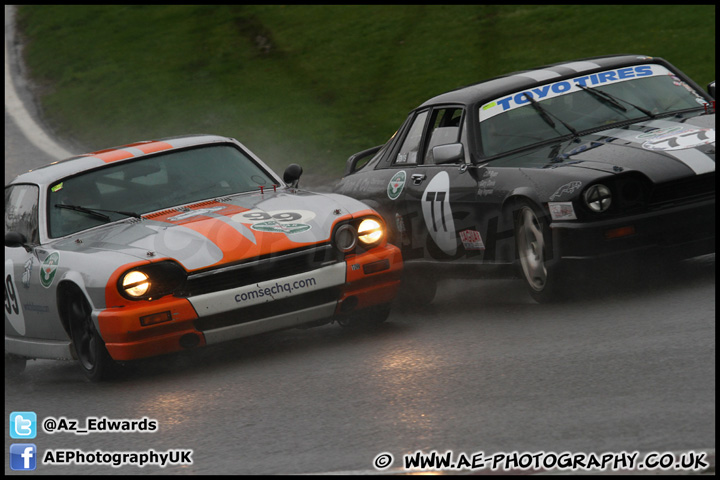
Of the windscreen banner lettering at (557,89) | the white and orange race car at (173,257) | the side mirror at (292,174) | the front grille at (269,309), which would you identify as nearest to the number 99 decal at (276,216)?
the white and orange race car at (173,257)

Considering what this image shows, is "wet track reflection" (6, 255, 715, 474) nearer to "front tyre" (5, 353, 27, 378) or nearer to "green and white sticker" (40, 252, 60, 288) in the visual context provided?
"front tyre" (5, 353, 27, 378)

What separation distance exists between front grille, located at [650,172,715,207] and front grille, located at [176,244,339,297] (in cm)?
189

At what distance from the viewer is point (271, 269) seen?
678 centimetres

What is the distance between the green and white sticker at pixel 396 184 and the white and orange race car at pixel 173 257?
735mm

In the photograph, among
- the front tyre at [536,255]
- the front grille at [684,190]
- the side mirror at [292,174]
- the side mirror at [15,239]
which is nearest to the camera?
the front grille at [684,190]

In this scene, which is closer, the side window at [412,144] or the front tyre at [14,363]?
the front tyre at [14,363]

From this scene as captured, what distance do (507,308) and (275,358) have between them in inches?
60.6

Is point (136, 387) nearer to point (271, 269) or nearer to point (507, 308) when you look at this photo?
point (271, 269)

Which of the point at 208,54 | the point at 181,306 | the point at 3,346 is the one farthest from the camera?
the point at 208,54

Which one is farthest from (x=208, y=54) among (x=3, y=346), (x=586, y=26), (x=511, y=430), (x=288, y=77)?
(x=511, y=430)

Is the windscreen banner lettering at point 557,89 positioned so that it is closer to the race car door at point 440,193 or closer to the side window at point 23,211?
the race car door at point 440,193
